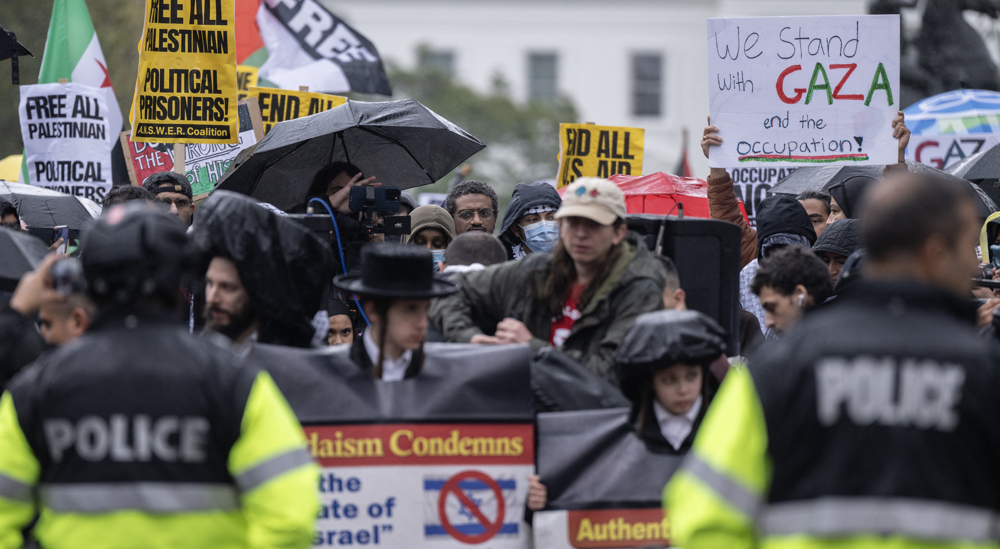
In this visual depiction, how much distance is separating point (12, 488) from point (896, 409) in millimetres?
2069

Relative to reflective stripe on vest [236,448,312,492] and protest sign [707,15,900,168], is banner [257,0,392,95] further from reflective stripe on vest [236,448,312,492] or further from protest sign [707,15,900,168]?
reflective stripe on vest [236,448,312,492]

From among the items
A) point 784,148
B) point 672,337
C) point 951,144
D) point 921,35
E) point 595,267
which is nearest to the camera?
point 672,337

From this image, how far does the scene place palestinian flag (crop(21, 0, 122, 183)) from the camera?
10695 mm

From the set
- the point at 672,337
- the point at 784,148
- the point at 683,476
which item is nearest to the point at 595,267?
the point at 672,337

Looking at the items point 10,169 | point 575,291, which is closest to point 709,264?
point 575,291

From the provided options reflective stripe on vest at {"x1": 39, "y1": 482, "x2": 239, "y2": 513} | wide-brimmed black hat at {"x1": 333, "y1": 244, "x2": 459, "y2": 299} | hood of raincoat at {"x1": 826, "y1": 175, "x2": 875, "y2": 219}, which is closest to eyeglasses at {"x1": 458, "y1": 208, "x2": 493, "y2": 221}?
hood of raincoat at {"x1": 826, "y1": 175, "x2": 875, "y2": 219}

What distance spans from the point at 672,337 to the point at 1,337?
7.02ft

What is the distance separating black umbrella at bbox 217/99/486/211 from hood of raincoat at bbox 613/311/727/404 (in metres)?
2.98

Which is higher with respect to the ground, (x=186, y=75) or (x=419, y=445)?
(x=186, y=75)

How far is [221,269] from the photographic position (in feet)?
14.3

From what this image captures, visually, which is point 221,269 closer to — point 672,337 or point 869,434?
point 672,337

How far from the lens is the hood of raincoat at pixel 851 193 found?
7703mm

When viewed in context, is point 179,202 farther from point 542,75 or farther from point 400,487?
point 542,75

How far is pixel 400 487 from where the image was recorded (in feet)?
13.4
